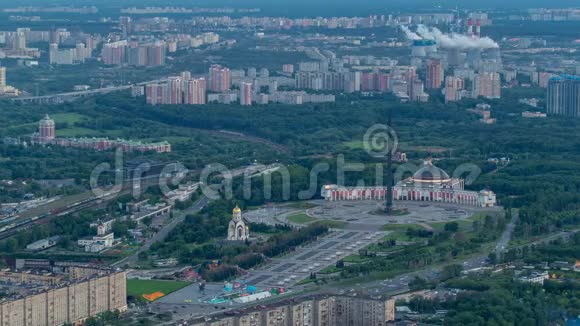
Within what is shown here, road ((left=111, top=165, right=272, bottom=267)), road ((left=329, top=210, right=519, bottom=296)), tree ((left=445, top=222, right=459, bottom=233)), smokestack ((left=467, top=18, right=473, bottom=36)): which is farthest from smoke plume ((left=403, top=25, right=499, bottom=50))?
road ((left=329, top=210, right=519, bottom=296))

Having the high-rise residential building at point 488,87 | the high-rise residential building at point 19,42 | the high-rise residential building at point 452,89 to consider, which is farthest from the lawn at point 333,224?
the high-rise residential building at point 19,42

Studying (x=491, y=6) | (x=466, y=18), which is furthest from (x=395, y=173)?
(x=491, y=6)

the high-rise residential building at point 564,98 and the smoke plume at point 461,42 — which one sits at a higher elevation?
the smoke plume at point 461,42

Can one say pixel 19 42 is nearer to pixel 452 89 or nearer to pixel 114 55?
pixel 114 55

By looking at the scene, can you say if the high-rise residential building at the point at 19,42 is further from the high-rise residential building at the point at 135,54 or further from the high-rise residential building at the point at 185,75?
the high-rise residential building at the point at 185,75

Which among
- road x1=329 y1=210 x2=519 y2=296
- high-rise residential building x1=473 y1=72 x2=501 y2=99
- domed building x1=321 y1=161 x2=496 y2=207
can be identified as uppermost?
high-rise residential building x1=473 y1=72 x2=501 y2=99

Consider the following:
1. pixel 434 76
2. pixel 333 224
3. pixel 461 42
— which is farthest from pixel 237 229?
pixel 461 42

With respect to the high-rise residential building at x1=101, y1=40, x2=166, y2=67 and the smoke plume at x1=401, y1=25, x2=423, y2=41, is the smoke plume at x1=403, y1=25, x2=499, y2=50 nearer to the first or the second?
the smoke plume at x1=401, y1=25, x2=423, y2=41

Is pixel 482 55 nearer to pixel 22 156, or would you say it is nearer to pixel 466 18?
pixel 466 18
